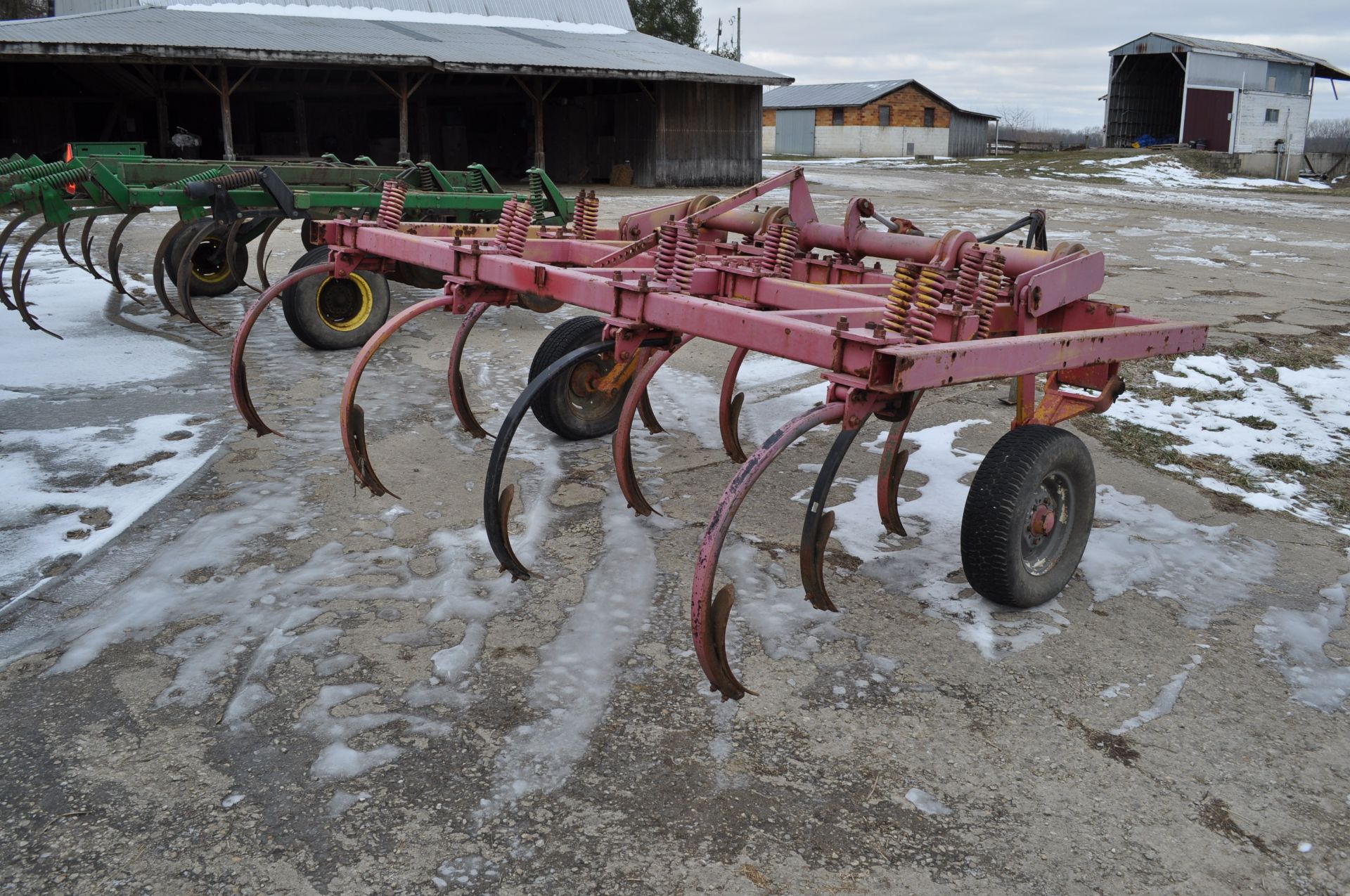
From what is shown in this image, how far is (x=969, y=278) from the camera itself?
10.8 ft

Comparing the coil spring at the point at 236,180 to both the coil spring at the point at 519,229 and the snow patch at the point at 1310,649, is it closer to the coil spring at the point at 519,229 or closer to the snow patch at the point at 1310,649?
the coil spring at the point at 519,229

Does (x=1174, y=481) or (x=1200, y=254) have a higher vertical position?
(x=1200, y=254)

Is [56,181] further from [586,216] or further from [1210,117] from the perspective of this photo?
[1210,117]

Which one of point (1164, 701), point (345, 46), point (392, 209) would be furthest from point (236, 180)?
point (345, 46)

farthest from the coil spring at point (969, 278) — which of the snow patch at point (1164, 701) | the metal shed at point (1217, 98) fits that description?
the metal shed at point (1217, 98)

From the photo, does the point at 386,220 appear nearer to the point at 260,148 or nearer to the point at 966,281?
the point at 966,281

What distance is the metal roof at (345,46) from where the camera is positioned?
1634 cm

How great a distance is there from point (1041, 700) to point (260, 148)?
957 inches

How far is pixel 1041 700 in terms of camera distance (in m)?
2.88

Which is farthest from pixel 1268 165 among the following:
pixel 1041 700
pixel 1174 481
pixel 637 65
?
pixel 1041 700

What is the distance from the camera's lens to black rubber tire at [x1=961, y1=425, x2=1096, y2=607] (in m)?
3.18

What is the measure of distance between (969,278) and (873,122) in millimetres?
42495

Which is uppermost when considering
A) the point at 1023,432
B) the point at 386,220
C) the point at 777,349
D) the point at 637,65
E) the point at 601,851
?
the point at 637,65

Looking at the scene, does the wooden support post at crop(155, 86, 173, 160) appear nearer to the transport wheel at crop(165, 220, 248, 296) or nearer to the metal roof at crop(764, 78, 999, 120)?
the transport wheel at crop(165, 220, 248, 296)
